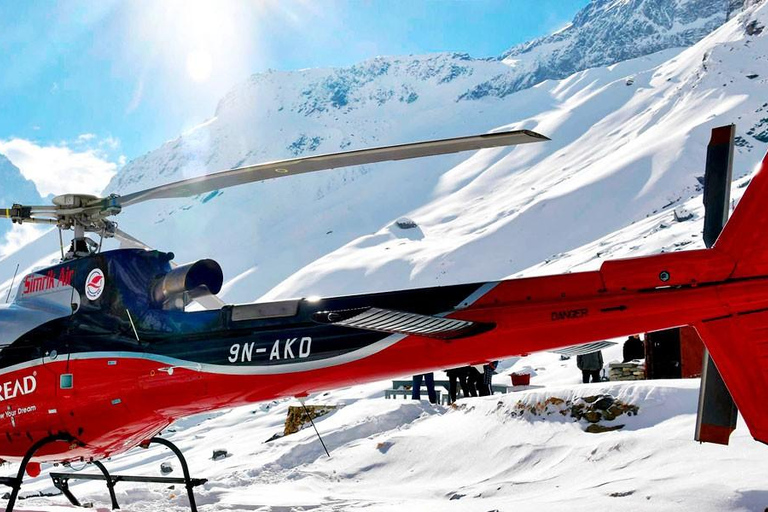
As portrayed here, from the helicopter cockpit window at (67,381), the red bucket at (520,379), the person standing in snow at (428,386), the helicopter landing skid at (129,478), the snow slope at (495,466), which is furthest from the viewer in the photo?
the red bucket at (520,379)

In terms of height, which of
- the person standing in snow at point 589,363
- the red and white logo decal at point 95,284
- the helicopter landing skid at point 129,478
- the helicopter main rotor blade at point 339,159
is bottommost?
the helicopter landing skid at point 129,478

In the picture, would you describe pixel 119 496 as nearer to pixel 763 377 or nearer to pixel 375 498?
pixel 375 498

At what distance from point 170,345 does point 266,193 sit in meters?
169

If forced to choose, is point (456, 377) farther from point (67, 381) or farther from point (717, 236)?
point (717, 236)

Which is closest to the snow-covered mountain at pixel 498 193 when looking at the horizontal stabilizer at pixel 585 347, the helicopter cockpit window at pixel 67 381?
the helicopter cockpit window at pixel 67 381

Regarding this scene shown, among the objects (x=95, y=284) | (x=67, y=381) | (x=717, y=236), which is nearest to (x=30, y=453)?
(x=67, y=381)

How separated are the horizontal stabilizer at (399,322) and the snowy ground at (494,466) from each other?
176 centimetres

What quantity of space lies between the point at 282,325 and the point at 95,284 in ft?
6.26

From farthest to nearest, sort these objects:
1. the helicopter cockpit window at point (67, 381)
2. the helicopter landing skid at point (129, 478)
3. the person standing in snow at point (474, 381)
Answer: the person standing in snow at point (474, 381), the helicopter landing skid at point (129, 478), the helicopter cockpit window at point (67, 381)

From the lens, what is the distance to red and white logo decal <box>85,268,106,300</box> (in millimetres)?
6215

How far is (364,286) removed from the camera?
81250 mm

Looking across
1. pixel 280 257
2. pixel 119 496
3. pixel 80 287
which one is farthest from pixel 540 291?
pixel 280 257

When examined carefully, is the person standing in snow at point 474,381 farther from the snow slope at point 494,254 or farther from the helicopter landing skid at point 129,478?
the helicopter landing skid at point 129,478

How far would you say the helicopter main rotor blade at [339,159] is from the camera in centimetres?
509
